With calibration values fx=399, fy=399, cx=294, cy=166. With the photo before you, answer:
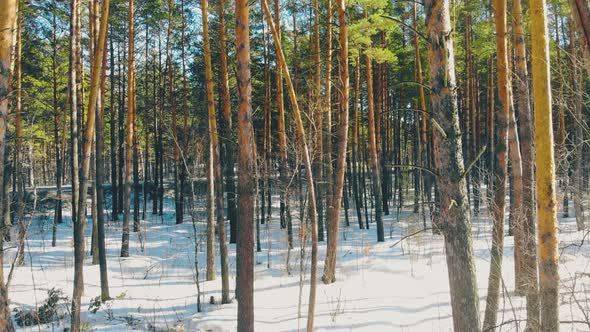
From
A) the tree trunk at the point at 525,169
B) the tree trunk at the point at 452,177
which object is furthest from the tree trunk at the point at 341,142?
the tree trunk at the point at 452,177

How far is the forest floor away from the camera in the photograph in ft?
25.6

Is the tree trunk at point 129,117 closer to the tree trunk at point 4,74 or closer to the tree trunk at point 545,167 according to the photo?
the tree trunk at point 4,74

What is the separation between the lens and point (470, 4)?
16.2 meters

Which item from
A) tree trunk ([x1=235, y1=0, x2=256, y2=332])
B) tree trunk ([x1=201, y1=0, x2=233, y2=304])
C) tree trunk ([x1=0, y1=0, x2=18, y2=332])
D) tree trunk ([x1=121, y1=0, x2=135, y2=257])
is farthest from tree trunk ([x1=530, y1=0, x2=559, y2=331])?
tree trunk ([x1=121, y1=0, x2=135, y2=257])

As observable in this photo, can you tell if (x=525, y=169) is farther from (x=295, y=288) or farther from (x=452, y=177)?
(x=295, y=288)

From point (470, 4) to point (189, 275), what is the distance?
14.9m

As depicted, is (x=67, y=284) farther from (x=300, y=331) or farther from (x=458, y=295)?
(x=458, y=295)

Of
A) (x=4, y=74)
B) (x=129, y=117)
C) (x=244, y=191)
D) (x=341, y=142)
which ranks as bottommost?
(x=244, y=191)

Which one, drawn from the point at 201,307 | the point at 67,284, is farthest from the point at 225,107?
the point at 67,284

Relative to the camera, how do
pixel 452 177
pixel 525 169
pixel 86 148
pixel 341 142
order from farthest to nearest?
1. pixel 341 142
2. pixel 86 148
3. pixel 525 169
4. pixel 452 177

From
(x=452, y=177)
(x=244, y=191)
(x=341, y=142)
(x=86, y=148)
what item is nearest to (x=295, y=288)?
(x=341, y=142)

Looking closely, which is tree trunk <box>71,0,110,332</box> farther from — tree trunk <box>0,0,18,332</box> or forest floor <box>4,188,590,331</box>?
tree trunk <box>0,0,18,332</box>

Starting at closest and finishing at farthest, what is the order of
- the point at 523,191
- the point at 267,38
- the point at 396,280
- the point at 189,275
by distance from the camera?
the point at 523,191 → the point at 396,280 → the point at 189,275 → the point at 267,38

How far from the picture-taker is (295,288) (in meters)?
10.6
